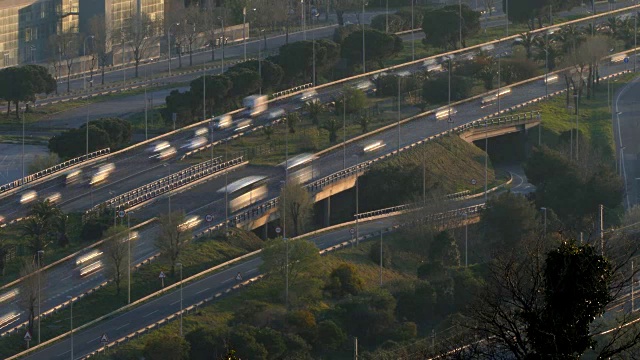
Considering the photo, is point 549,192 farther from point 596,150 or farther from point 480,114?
point 480,114

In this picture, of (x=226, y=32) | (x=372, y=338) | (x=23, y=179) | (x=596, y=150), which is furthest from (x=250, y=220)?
(x=226, y=32)

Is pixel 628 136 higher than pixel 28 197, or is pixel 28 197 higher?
pixel 28 197

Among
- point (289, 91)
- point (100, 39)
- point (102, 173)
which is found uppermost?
point (100, 39)

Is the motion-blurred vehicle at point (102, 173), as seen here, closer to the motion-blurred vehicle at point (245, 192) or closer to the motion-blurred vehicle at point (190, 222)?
the motion-blurred vehicle at point (245, 192)

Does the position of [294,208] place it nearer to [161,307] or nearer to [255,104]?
[161,307]

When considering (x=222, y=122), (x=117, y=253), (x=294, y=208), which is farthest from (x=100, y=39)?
(x=117, y=253)

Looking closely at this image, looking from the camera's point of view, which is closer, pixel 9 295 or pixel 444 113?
pixel 9 295

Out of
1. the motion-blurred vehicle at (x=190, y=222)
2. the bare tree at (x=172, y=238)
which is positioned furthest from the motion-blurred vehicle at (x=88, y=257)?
the motion-blurred vehicle at (x=190, y=222)
